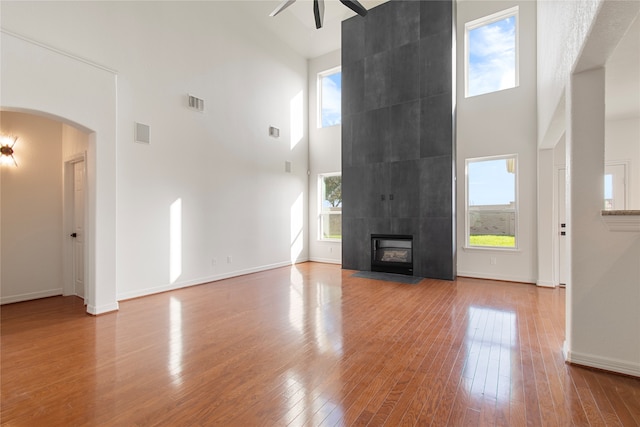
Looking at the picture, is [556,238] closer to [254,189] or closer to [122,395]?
[254,189]

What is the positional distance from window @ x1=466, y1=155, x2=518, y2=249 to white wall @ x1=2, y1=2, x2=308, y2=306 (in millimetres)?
4128

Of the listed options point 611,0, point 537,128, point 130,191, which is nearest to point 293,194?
point 130,191

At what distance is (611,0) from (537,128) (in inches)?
164

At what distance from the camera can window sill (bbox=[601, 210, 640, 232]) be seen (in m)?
2.26

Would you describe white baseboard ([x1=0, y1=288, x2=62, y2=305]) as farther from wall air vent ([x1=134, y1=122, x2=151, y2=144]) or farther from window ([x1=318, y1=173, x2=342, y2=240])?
window ([x1=318, y1=173, x2=342, y2=240])

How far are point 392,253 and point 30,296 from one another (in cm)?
617

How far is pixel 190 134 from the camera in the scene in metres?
5.41

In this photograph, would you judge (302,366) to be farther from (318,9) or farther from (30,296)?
(30,296)

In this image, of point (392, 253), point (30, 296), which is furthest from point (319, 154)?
point (30, 296)

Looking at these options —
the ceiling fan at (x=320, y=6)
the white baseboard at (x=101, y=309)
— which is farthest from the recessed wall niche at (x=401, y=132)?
the white baseboard at (x=101, y=309)

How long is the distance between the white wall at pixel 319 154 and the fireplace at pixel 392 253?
1.47 meters

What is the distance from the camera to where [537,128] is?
5238 millimetres

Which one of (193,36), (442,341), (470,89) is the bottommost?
(442,341)

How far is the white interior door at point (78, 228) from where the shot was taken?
4.69m
